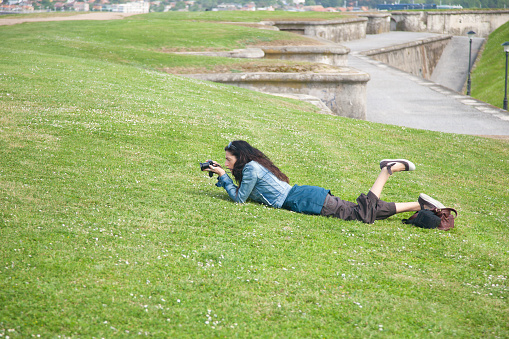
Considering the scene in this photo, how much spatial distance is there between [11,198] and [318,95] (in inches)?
557

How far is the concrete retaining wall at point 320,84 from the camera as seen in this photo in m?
18.2

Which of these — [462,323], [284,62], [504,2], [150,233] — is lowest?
[462,323]

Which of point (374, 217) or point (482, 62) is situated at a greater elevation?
point (482, 62)

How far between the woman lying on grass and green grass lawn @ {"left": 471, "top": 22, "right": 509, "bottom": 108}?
25441mm

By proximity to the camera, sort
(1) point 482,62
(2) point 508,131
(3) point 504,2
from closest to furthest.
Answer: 1. (2) point 508,131
2. (1) point 482,62
3. (3) point 504,2

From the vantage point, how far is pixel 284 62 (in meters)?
20.2

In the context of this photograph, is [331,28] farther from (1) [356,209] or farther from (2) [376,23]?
(1) [356,209]

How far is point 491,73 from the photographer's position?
3753cm

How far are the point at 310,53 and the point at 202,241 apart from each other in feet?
70.0

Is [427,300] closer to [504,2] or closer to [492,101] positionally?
[492,101]

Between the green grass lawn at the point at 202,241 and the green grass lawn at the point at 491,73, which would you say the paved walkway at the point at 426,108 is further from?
the green grass lawn at the point at 202,241

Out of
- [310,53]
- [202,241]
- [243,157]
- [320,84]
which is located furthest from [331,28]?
[202,241]

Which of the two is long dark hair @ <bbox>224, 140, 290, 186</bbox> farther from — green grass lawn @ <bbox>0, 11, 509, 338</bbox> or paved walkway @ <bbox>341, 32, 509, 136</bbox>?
paved walkway @ <bbox>341, 32, 509, 136</bbox>

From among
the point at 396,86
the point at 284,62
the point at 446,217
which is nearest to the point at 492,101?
the point at 396,86
